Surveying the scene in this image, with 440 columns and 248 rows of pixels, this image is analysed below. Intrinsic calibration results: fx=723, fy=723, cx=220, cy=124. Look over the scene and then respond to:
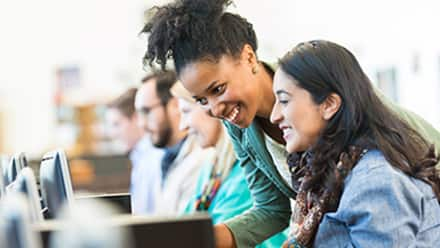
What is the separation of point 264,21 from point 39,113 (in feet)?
11.2

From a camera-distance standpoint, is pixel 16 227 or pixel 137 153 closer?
pixel 16 227

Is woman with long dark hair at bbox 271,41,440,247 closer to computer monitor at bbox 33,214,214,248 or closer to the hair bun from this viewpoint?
the hair bun

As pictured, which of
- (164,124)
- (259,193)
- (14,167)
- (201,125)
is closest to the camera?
(14,167)

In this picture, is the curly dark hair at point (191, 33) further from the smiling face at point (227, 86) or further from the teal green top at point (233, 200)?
the teal green top at point (233, 200)

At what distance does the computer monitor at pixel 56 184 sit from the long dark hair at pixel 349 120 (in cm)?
43

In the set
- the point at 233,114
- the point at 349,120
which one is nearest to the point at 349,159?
the point at 349,120

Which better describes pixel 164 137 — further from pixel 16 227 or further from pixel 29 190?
pixel 16 227

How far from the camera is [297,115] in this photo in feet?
4.32

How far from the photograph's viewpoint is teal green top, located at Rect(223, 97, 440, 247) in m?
1.68

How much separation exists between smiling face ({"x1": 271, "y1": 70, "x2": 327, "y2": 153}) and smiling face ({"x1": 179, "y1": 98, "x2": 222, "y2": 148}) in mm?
1159

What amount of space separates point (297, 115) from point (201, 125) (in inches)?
48.9

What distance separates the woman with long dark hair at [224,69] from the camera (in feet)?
4.89

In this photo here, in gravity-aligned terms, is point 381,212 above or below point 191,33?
below

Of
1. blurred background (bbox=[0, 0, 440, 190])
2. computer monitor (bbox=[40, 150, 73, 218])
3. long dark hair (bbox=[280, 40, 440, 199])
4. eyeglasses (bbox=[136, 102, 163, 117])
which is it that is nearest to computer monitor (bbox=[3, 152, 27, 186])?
computer monitor (bbox=[40, 150, 73, 218])
